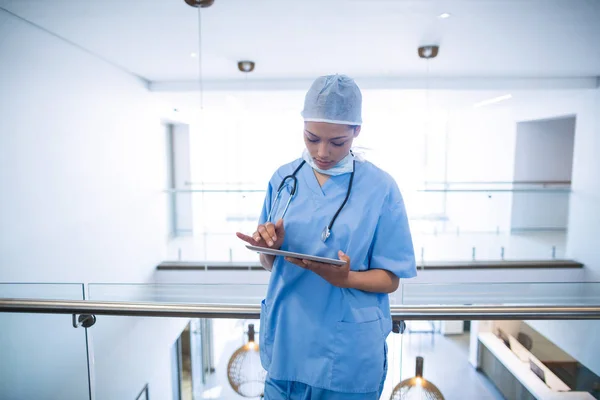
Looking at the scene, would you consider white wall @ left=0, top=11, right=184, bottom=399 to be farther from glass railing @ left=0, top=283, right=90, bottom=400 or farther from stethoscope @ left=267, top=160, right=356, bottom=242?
stethoscope @ left=267, top=160, right=356, bottom=242

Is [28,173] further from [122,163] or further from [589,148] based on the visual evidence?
[589,148]

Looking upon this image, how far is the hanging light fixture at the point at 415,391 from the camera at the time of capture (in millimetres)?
1468

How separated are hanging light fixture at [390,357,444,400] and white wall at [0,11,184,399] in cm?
115

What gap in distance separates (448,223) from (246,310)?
4537 mm

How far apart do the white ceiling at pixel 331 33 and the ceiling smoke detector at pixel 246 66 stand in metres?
0.08

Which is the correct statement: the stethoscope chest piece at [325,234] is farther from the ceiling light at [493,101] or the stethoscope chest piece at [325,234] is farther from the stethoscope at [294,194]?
the ceiling light at [493,101]

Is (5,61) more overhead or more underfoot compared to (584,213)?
more overhead

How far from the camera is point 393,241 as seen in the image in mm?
872

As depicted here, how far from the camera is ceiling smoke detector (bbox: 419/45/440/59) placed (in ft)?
9.68

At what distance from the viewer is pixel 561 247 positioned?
15.7ft

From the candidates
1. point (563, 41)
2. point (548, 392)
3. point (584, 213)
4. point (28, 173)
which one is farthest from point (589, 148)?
point (28, 173)

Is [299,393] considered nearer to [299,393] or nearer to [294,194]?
[299,393]

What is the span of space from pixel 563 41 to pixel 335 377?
3.38 m

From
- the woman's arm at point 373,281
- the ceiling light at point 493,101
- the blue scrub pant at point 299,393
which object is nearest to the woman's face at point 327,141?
the woman's arm at point 373,281
